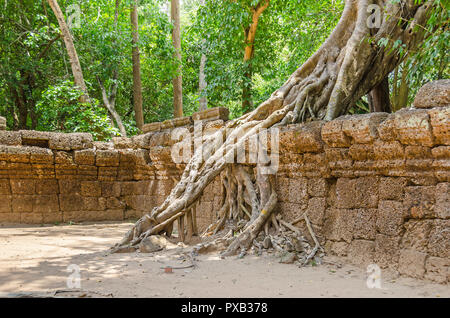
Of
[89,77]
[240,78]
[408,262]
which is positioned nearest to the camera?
[408,262]

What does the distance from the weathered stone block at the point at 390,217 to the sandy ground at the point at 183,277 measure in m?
0.37

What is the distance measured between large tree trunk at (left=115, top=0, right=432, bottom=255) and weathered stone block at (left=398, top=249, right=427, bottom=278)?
1463 millimetres

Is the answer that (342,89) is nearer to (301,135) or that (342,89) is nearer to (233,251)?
(301,135)

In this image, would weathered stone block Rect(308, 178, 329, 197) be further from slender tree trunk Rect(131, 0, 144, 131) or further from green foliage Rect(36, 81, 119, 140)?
slender tree trunk Rect(131, 0, 144, 131)

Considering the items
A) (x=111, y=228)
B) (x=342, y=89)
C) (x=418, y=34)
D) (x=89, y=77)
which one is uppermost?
(x=89, y=77)

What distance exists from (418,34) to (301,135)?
2510 mm

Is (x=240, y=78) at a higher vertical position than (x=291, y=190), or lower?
higher

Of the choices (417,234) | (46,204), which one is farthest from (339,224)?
(46,204)

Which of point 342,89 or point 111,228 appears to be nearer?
point 342,89

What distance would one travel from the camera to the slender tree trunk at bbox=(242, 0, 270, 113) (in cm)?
998

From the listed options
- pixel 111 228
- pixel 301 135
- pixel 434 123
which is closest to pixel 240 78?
pixel 111 228

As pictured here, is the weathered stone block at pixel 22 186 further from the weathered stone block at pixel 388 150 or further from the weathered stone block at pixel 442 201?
the weathered stone block at pixel 442 201

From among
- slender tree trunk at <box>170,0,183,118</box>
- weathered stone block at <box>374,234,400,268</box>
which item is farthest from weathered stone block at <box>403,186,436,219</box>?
slender tree trunk at <box>170,0,183,118</box>

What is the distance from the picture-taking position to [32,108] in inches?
491
